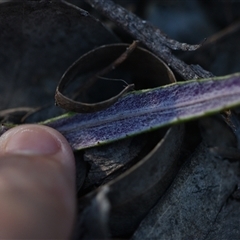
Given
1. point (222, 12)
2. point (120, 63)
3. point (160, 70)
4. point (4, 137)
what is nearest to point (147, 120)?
point (160, 70)

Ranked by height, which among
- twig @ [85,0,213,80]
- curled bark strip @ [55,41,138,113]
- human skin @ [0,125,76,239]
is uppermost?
twig @ [85,0,213,80]

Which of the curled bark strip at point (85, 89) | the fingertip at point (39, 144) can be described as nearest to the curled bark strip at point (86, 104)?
the curled bark strip at point (85, 89)

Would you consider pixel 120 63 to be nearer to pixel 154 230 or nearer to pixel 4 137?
pixel 4 137

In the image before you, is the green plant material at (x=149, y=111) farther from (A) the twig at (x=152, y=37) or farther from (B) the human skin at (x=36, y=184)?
(A) the twig at (x=152, y=37)

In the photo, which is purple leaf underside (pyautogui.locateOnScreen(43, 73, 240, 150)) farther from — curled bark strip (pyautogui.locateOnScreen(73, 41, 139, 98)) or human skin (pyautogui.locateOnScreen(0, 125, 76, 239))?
curled bark strip (pyautogui.locateOnScreen(73, 41, 139, 98))

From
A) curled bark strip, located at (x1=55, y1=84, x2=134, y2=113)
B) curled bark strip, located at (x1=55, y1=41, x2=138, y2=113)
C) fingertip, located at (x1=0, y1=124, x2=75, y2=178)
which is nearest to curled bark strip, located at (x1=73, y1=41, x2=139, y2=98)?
curled bark strip, located at (x1=55, y1=41, x2=138, y2=113)

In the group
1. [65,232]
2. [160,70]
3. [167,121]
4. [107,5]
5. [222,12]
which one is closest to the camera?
[65,232]
